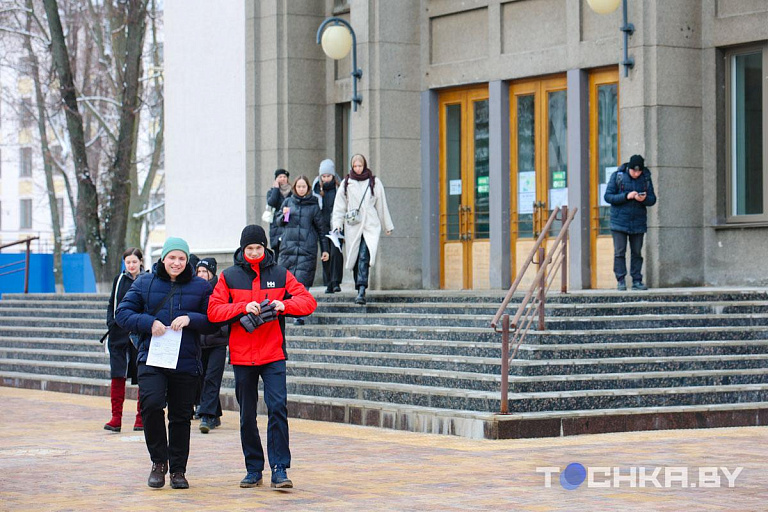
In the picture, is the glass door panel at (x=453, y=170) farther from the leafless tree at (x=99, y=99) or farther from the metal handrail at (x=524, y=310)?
the leafless tree at (x=99, y=99)

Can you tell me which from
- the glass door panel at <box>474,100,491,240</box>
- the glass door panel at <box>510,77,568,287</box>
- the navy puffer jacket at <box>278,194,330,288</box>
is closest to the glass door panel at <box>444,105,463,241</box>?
the glass door panel at <box>474,100,491,240</box>

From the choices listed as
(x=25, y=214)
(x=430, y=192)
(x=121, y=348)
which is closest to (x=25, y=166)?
(x=25, y=214)

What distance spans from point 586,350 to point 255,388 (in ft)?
17.0

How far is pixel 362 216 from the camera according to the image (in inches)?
718

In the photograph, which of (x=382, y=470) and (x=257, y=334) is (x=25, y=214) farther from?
(x=257, y=334)

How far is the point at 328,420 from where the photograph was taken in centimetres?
1498

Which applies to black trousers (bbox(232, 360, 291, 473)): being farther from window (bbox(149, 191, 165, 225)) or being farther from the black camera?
window (bbox(149, 191, 165, 225))

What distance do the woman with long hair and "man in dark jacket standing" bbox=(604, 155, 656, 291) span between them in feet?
19.8

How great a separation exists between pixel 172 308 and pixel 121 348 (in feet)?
14.9

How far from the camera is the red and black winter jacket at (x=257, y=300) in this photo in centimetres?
1008

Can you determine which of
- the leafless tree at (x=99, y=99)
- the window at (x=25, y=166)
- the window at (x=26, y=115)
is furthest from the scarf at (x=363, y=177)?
the window at (x=25, y=166)

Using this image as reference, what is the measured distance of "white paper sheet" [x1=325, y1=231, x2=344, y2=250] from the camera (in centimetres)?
1823

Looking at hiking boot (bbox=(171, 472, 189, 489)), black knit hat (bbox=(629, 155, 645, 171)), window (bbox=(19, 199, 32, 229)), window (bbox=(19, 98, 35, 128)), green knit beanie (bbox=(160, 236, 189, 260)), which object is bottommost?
hiking boot (bbox=(171, 472, 189, 489))

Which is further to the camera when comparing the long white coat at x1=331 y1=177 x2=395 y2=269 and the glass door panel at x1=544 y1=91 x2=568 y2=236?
the glass door panel at x1=544 y1=91 x2=568 y2=236
